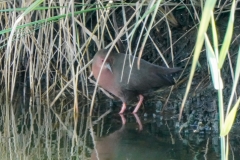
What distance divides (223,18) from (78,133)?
63.5 inches

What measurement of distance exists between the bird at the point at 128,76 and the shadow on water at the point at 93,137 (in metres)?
0.19

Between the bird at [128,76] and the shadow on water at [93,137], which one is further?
the bird at [128,76]

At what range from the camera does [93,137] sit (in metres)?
4.03

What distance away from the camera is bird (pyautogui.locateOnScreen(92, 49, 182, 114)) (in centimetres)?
459

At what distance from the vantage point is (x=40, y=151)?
369 cm

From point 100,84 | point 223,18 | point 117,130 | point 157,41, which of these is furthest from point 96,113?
point 223,18

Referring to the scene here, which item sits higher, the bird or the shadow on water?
the bird

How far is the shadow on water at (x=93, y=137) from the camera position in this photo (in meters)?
3.55

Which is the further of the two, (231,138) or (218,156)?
(231,138)

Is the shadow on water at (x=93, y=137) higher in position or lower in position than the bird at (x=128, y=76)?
lower

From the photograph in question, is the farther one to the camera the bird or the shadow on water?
the bird

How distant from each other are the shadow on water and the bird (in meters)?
0.19

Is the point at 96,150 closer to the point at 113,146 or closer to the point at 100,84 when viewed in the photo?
the point at 113,146

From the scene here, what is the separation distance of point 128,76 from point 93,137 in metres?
0.79
